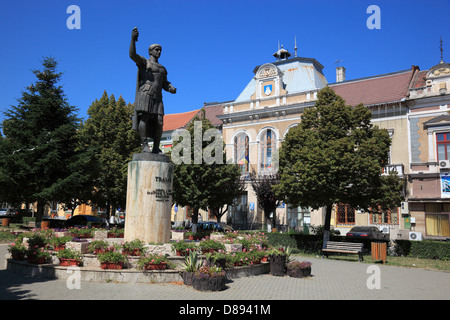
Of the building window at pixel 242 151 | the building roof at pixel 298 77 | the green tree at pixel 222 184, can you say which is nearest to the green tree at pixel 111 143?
the green tree at pixel 222 184

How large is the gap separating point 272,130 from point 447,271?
22.0 metres

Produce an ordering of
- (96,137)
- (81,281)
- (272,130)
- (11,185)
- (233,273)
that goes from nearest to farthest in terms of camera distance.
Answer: (81,281) < (233,273) < (11,185) < (96,137) < (272,130)

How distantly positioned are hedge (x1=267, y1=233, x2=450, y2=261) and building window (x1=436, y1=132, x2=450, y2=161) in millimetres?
11733

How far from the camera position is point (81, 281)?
8633 mm

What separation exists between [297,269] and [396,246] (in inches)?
417

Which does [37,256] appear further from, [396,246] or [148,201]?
[396,246]

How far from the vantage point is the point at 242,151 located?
117 feet

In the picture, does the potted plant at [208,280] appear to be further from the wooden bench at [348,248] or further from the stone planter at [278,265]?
the wooden bench at [348,248]

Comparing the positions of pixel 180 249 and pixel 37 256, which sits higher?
pixel 180 249

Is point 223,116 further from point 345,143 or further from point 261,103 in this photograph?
point 345,143

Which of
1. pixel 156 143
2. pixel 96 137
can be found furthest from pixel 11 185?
pixel 156 143

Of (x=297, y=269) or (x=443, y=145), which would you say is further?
(x=443, y=145)

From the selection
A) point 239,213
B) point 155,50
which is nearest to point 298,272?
point 155,50

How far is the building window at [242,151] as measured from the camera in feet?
115
